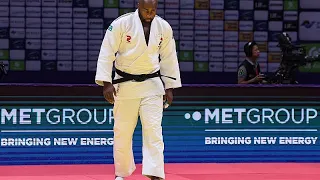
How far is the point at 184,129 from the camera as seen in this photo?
1116 centimetres

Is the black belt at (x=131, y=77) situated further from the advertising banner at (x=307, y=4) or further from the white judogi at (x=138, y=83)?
the advertising banner at (x=307, y=4)

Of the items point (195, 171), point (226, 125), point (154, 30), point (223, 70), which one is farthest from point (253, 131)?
point (154, 30)

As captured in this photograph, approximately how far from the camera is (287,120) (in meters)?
11.4

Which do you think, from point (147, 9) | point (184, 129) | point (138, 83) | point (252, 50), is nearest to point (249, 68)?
point (252, 50)

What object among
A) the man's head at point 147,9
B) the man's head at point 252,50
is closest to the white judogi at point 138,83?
the man's head at point 147,9

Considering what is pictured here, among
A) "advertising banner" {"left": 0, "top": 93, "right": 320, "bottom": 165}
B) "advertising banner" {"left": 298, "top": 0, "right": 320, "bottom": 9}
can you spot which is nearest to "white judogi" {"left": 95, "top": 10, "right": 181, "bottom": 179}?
"advertising banner" {"left": 0, "top": 93, "right": 320, "bottom": 165}

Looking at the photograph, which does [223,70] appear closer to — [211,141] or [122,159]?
[211,141]

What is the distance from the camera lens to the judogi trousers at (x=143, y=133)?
28.1 feet

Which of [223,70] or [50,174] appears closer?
[50,174]

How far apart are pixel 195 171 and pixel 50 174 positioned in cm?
173

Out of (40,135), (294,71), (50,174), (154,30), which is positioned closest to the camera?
(154,30)

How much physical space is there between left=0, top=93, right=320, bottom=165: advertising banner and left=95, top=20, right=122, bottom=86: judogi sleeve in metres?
2.49

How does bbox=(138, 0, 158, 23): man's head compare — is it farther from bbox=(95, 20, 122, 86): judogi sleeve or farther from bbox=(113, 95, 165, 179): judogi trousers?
bbox=(113, 95, 165, 179): judogi trousers

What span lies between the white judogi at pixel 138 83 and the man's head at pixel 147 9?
0.34 ft
